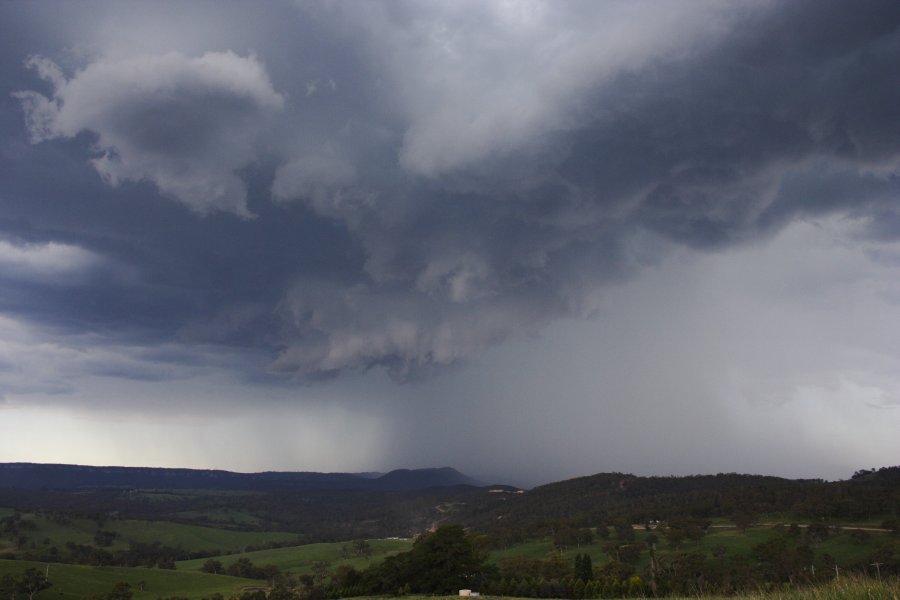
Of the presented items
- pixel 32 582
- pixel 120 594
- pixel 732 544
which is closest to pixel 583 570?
pixel 732 544

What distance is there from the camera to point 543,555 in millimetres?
191000

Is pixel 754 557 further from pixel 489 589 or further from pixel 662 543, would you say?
pixel 489 589

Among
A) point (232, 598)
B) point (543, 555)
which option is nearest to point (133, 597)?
point (232, 598)

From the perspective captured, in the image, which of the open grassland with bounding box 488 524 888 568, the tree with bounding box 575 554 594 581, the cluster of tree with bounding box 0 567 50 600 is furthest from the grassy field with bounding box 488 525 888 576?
the cluster of tree with bounding box 0 567 50 600

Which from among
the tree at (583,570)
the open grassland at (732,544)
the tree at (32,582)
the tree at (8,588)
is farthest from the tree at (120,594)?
the tree at (583,570)

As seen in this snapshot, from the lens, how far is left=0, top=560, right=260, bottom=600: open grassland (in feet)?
561

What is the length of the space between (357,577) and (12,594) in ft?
373

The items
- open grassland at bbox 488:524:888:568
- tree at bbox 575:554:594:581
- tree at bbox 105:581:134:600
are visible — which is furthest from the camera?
tree at bbox 105:581:134:600

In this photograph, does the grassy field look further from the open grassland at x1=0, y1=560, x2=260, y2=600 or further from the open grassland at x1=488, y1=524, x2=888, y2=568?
the open grassland at x1=0, y1=560, x2=260, y2=600

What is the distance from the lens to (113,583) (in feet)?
605

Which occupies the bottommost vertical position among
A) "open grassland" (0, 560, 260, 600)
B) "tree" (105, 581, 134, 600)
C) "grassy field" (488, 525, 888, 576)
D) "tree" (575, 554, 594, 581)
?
"open grassland" (0, 560, 260, 600)

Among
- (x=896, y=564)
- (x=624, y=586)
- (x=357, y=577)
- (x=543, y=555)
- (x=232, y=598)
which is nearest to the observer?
(x=624, y=586)

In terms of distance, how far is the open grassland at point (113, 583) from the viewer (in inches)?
6727

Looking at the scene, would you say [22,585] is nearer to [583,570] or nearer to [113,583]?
[113,583]
